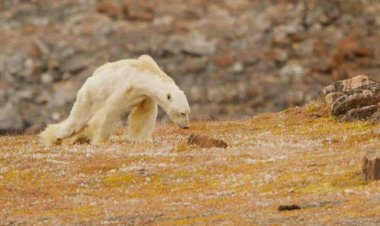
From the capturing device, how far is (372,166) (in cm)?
3177

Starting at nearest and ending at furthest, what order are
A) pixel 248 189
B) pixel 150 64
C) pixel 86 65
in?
pixel 248 189 → pixel 150 64 → pixel 86 65

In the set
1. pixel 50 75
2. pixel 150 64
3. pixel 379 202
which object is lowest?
pixel 379 202

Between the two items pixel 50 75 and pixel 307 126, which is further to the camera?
pixel 50 75

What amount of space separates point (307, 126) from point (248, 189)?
Result: 1412 cm

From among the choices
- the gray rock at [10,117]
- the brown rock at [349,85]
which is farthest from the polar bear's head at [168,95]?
the gray rock at [10,117]

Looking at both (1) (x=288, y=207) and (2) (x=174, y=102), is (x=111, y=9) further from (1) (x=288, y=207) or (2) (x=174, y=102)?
(1) (x=288, y=207)

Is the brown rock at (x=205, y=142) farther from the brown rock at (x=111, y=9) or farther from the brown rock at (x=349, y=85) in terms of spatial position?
the brown rock at (x=111, y=9)

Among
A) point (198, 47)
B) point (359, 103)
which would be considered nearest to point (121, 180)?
point (359, 103)

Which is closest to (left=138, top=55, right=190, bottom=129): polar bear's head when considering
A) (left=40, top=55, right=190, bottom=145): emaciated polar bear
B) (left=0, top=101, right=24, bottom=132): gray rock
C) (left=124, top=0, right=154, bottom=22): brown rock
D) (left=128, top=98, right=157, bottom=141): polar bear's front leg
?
(left=40, top=55, right=190, bottom=145): emaciated polar bear

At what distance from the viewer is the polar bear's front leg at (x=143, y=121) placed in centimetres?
4472

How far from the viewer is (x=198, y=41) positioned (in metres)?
123

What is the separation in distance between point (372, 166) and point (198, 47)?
297ft

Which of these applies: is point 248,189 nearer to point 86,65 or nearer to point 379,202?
point 379,202

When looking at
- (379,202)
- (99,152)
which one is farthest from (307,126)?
(379,202)
